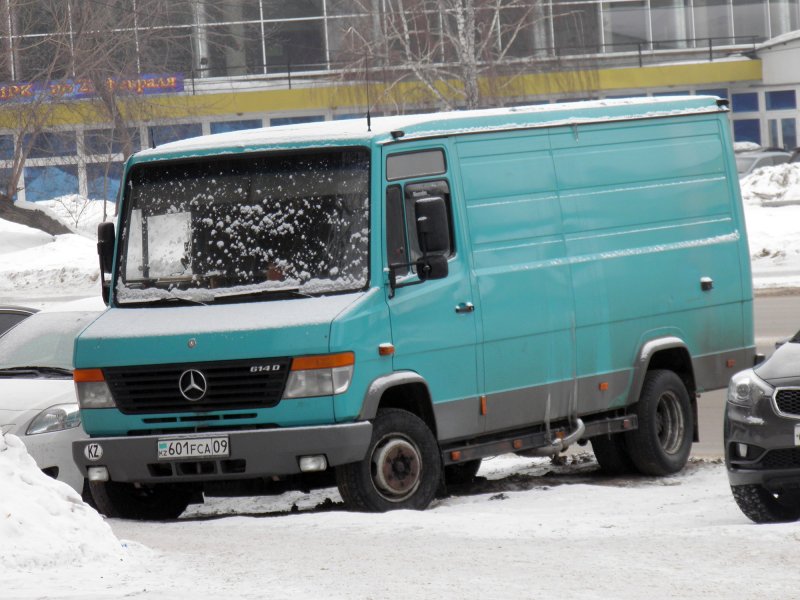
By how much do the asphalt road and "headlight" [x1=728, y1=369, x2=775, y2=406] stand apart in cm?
340

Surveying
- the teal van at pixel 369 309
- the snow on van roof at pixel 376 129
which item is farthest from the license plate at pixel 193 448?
the snow on van roof at pixel 376 129

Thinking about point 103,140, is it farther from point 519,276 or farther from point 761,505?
point 761,505

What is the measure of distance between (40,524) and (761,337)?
40.3 feet

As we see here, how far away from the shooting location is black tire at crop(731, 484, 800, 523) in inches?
322

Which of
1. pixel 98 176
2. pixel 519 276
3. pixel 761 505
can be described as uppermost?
pixel 98 176

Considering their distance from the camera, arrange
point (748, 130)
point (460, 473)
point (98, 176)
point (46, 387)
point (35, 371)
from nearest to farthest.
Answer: point (46, 387), point (35, 371), point (460, 473), point (98, 176), point (748, 130)

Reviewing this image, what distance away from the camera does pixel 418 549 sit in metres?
7.14

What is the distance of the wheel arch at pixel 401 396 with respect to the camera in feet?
28.2

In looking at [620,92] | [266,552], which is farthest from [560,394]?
[620,92]

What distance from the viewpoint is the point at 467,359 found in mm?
9336

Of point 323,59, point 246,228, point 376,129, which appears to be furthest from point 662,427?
point 323,59

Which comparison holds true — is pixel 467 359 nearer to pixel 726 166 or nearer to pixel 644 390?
pixel 644 390

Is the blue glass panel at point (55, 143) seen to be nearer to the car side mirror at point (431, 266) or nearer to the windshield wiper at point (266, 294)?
the windshield wiper at point (266, 294)

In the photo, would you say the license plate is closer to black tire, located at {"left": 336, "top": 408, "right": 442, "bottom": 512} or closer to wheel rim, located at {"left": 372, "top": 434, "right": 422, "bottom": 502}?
black tire, located at {"left": 336, "top": 408, "right": 442, "bottom": 512}
